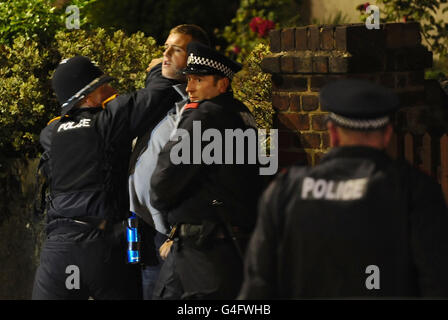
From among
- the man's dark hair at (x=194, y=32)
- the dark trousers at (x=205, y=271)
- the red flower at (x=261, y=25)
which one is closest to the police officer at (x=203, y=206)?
the dark trousers at (x=205, y=271)

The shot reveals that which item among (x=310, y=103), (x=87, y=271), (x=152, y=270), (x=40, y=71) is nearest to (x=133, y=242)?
(x=152, y=270)

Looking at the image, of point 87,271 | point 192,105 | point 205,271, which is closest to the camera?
point 205,271

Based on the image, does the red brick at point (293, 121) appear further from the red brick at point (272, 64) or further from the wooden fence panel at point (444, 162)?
the wooden fence panel at point (444, 162)

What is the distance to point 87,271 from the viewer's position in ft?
16.6

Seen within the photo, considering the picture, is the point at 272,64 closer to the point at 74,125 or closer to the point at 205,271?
the point at 74,125

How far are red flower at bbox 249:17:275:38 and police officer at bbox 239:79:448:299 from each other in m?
8.24

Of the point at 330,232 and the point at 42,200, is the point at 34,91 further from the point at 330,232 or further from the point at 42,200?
the point at 330,232

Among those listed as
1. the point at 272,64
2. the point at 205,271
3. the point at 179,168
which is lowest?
the point at 205,271

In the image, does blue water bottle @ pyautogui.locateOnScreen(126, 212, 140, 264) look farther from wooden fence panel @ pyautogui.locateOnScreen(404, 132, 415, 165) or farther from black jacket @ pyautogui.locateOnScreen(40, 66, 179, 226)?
wooden fence panel @ pyautogui.locateOnScreen(404, 132, 415, 165)

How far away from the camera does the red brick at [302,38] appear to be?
17.0 ft

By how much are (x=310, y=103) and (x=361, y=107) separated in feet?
5.24

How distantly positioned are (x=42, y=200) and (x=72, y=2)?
8.63ft

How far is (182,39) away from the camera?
543 cm
